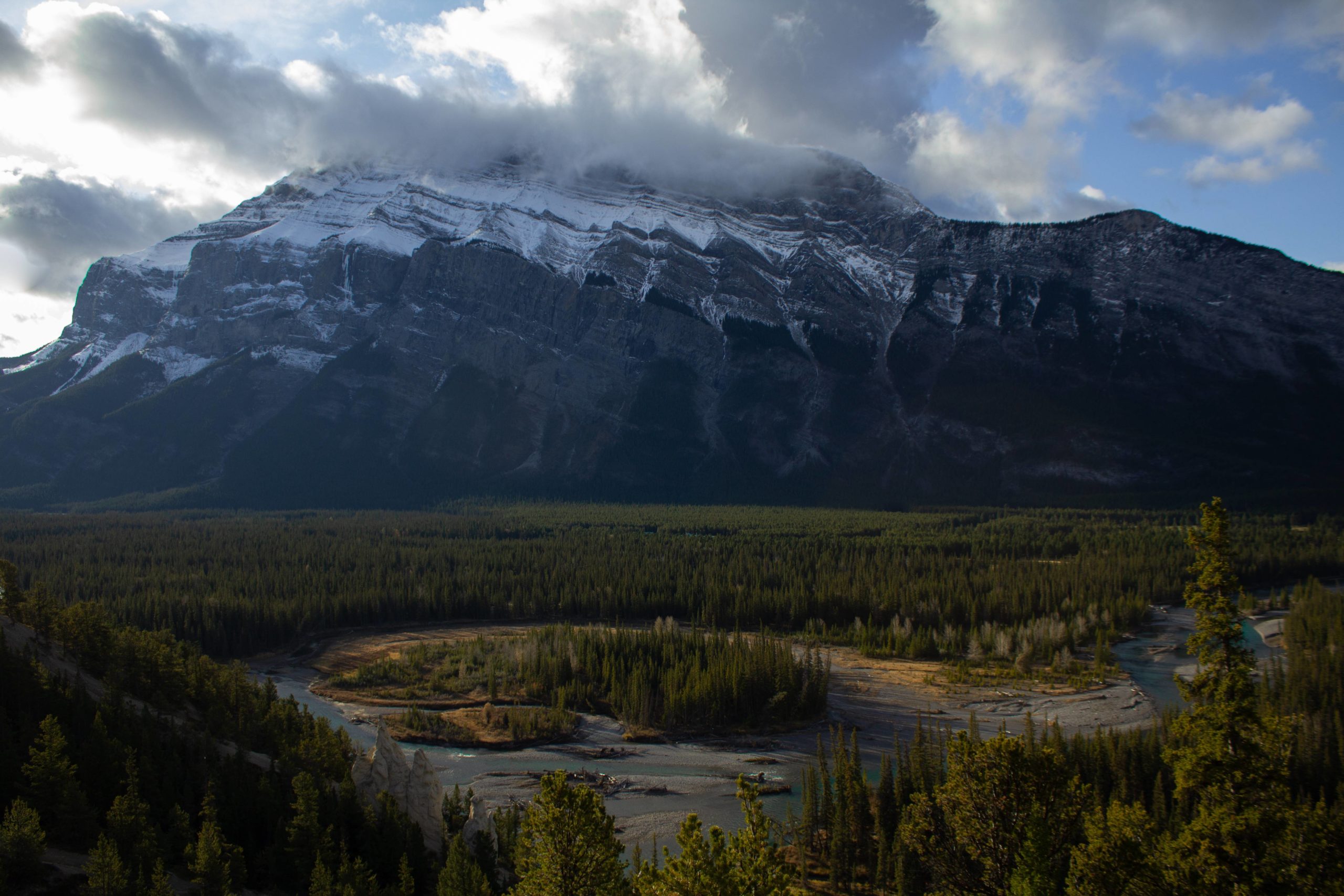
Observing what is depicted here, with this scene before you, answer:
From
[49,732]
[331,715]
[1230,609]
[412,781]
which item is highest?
[1230,609]

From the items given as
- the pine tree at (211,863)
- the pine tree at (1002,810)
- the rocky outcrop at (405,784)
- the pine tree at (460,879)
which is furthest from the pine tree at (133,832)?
the pine tree at (1002,810)

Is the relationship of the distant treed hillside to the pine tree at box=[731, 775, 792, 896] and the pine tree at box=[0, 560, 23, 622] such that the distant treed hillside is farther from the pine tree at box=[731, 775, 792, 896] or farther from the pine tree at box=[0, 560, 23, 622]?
the pine tree at box=[731, 775, 792, 896]

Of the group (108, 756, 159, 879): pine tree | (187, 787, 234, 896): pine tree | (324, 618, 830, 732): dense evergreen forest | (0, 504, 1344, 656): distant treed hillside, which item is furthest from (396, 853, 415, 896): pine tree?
(0, 504, 1344, 656): distant treed hillside

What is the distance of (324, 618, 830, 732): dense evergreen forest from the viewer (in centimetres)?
9181

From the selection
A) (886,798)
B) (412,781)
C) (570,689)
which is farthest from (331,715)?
(886,798)

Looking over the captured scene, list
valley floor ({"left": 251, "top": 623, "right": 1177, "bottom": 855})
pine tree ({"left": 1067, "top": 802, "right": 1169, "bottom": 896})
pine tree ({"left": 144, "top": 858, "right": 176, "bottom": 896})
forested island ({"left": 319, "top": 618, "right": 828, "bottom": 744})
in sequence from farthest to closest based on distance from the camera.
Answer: forested island ({"left": 319, "top": 618, "right": 828, "bottom": 744})
valley floor ({"left": 251, "top": 623, "right": 1177, "bottom": 855})
pine tree ({"left": 144, "top": 858, "right": 176, "bottom": 896})
pine tree ({"left": 1067, "top": 802, "right": 1169, "bottom": 896})

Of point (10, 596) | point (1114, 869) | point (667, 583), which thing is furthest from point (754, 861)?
point (667, 583)

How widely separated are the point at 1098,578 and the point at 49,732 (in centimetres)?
14776

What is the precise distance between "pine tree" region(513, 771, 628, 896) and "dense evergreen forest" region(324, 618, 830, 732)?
61.4 metres

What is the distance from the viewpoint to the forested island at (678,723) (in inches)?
1147

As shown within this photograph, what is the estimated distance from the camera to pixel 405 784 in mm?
57562

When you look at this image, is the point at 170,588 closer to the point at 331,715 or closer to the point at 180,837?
the point at 331,715

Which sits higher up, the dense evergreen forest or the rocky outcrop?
the rocky outcrop

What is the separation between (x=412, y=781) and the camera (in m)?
57.3
